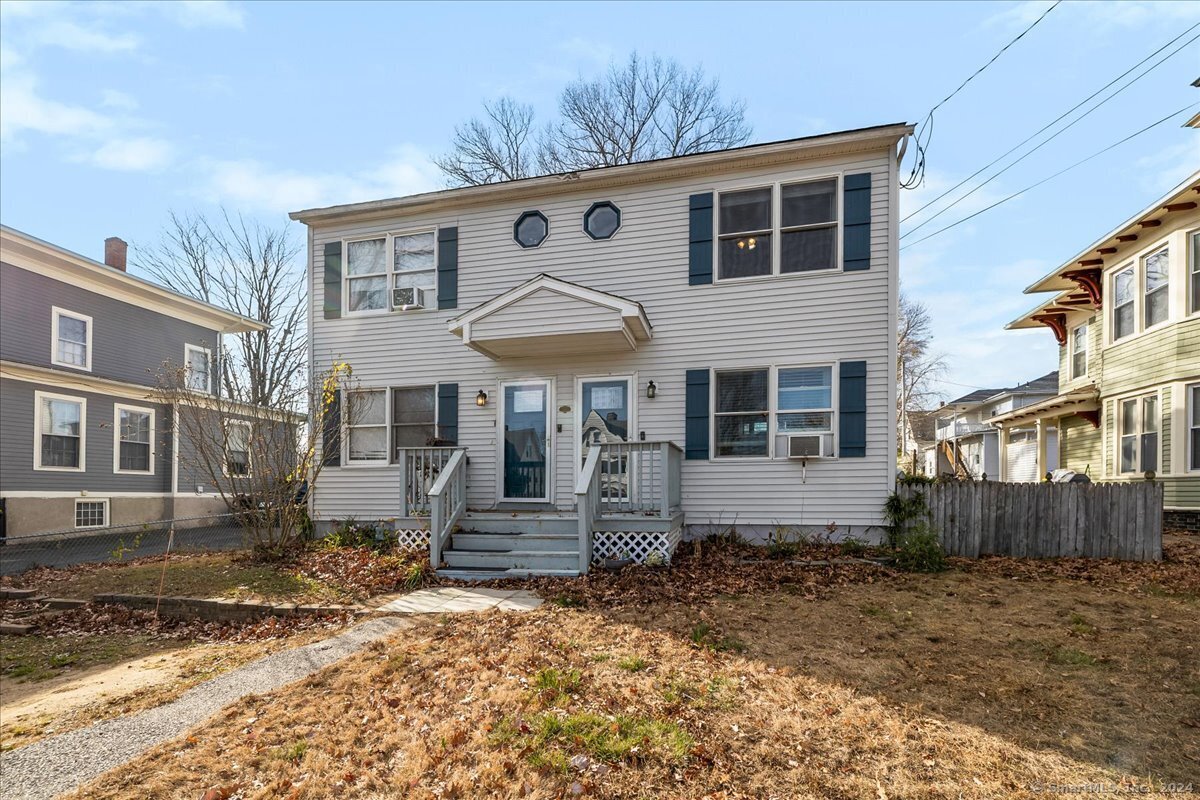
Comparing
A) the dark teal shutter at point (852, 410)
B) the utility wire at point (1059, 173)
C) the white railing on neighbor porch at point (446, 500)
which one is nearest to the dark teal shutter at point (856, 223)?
the dark teal shutter at point (852, 410)

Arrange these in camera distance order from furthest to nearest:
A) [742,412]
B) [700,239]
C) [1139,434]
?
[1139,434] < [700,239] < [742,412]

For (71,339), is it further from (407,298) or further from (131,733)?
(131,733)

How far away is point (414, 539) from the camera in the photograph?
8.73 m

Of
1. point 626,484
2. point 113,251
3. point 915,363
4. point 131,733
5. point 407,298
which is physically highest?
point 113,251

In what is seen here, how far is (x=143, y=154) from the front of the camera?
13.6m

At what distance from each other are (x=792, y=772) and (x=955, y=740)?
101cm

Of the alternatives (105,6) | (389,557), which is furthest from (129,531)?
(105,6)

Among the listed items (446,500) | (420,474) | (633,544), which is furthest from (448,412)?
(633,544)

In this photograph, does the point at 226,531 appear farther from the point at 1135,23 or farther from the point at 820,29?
the point at 1135,23

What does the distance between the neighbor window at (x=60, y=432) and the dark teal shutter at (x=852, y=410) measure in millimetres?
17389

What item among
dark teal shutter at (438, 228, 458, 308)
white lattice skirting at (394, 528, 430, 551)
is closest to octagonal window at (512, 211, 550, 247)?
dark teal shutter at (438, 228, 458, 308)

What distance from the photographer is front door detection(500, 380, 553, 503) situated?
949cm

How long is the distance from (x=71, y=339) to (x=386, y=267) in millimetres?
10369

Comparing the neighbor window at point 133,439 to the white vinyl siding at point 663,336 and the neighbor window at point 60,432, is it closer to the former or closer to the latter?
the neighbor window at point 60,432
